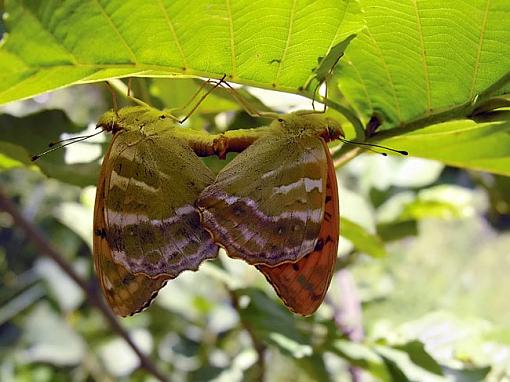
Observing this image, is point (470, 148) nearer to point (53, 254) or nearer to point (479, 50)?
point (479, 50)

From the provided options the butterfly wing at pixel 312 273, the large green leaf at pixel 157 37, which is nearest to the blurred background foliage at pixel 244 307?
the butterfly wing at pixel 312 273

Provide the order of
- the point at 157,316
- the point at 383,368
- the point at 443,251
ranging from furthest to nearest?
1. the point at 443,251
2. the point at 157,316
3. the point at 383,368

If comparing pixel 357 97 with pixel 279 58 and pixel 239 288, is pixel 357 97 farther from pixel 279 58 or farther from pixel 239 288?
pixel 239 288

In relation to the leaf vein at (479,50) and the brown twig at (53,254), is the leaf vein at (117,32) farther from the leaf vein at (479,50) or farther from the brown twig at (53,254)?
the brown twig at (53,254)

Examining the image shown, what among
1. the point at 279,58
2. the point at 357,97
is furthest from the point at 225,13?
the point at 357,97

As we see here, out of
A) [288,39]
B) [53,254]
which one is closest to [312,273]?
[288,39]

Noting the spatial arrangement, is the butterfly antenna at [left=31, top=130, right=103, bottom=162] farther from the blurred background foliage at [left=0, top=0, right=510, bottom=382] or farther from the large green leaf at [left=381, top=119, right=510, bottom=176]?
the large green leaf at [left=381, top=119, right=510, bottom=176]

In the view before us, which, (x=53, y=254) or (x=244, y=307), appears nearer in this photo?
(x=244, y=307)
